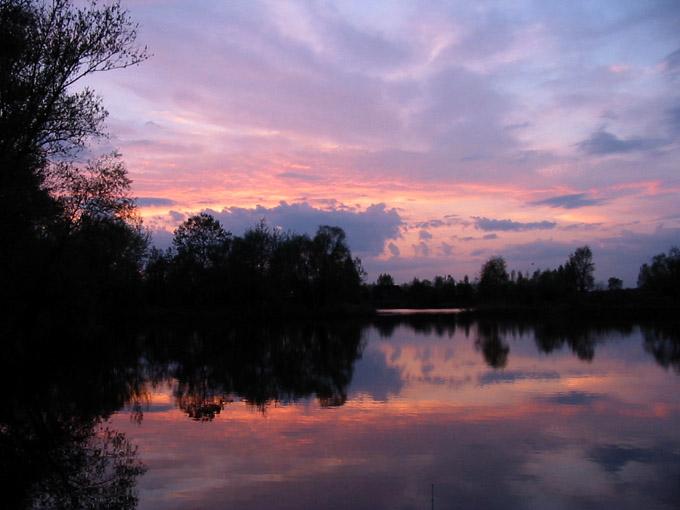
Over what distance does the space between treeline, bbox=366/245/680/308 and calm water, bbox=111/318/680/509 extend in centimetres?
4722

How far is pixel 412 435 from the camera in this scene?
1108cm

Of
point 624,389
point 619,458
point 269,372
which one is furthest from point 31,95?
point 624,389

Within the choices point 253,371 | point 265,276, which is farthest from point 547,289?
point 253,371

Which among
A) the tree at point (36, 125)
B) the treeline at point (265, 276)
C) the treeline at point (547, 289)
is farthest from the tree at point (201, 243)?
the tree at point (36, 125)

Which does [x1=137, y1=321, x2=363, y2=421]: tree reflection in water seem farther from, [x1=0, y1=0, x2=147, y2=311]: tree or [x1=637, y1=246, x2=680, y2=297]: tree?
[x1=637, y1=246, x2=680, y2=297]: tree

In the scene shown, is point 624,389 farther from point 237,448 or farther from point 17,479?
point 17,479

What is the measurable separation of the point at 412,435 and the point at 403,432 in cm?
28

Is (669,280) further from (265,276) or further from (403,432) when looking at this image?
(403,432)

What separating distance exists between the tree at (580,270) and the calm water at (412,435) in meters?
70.6

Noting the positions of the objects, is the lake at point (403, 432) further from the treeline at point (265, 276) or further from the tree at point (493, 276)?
the tree at point (493, 276)

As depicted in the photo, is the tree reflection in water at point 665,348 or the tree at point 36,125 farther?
the tree reflection in water at point 665,348

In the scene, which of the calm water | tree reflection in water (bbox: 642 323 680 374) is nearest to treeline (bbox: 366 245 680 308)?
tree reflection in water (bbox: 642 323 680 374)

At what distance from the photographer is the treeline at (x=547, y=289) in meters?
66.1

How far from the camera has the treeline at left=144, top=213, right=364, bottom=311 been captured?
6962 cm
